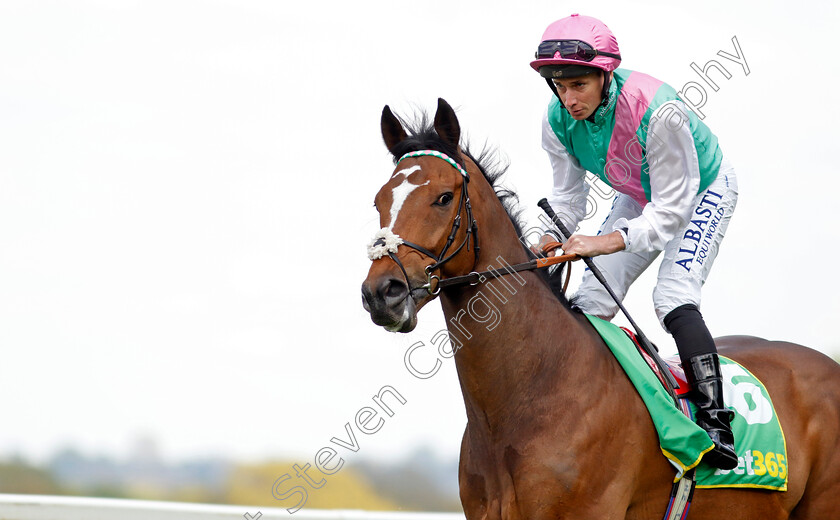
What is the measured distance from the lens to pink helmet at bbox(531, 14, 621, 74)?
11.0ft

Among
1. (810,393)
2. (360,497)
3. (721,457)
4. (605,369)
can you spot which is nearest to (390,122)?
(605,369)

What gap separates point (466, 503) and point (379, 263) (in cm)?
107

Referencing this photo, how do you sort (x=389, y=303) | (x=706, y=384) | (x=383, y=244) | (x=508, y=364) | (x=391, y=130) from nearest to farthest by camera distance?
(x=389, y=303), (x=383, y=244), (x=508, y=364), (x=391, y=130), (x=706, y=384)

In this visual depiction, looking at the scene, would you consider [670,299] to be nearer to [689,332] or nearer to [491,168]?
[689,332]

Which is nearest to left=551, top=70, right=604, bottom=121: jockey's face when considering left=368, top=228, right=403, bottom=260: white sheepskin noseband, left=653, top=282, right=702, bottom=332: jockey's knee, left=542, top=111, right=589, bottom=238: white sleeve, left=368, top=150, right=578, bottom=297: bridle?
left=542, top=111, right=589, bottom=238: white sleeve

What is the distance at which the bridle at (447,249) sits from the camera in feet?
8.85

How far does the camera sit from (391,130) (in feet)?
10.4

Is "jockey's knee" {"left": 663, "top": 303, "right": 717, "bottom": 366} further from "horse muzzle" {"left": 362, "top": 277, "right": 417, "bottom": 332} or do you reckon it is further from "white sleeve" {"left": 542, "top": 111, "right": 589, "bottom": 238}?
"horse muzzle" {"left": 362, "top": 277, "right": 417, "bottom": 332}

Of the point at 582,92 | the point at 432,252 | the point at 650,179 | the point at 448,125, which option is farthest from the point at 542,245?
the point at 432,252

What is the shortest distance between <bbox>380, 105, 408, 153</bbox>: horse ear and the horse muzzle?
2.42 feet

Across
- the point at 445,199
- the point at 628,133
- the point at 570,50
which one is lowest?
the point at 445,199

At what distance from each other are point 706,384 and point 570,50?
1.49m

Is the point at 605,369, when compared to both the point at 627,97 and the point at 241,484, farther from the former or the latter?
the point at 241,484

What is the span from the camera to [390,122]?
3160 mm
